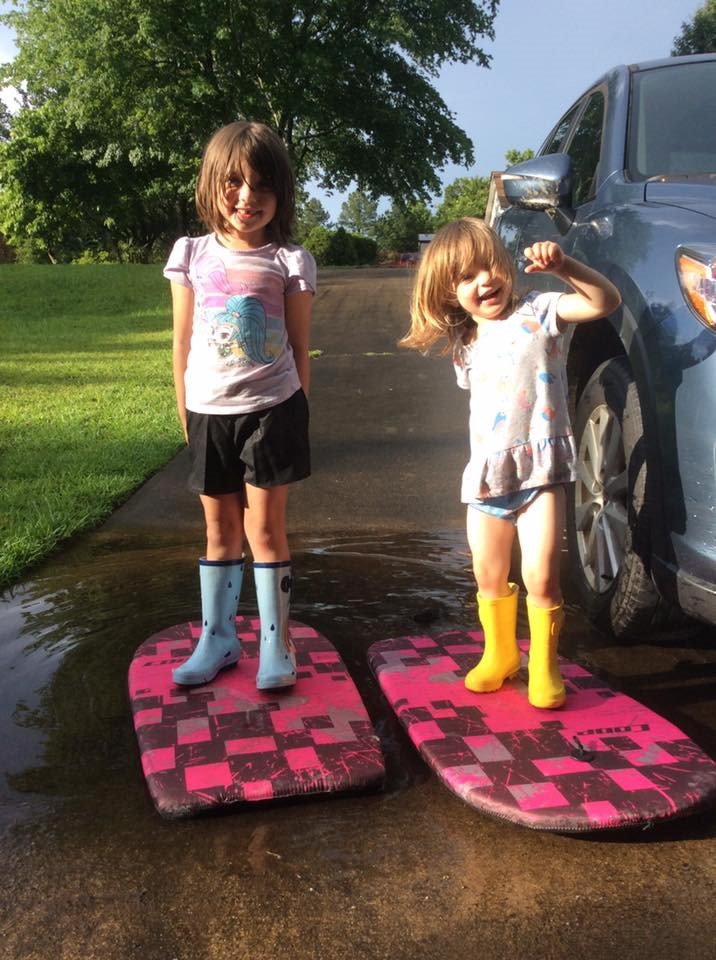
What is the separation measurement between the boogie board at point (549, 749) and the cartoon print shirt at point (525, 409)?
1.93 feet

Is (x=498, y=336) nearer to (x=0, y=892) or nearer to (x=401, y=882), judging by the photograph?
(x=401, y=882)

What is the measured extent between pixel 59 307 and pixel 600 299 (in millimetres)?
15612

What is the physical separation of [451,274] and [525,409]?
0.42m

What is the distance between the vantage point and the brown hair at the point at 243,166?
2602 mm

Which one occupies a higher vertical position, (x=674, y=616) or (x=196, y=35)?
(x=196, y=35)

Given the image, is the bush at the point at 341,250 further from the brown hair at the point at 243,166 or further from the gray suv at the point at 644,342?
the brown hair at the point at 243,166

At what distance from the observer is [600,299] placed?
98.1 inches

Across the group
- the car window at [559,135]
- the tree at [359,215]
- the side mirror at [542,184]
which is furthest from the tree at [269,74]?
the tree at [359,215]

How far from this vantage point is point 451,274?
8.79 feet

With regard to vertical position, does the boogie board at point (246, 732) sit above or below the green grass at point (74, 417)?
below

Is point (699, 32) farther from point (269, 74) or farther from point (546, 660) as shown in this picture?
point (546, 660)

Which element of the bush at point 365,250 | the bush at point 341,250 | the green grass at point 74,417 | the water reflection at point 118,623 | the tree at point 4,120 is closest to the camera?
the water reflection at point 118,623


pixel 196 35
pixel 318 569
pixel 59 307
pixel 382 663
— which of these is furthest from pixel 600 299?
pixel 196 35

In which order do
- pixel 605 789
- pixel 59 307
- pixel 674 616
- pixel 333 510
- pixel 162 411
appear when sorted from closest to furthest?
pixel 605 789
pixel 674 616
pixel 333 510
pixel 162 411
pixel 59 307
